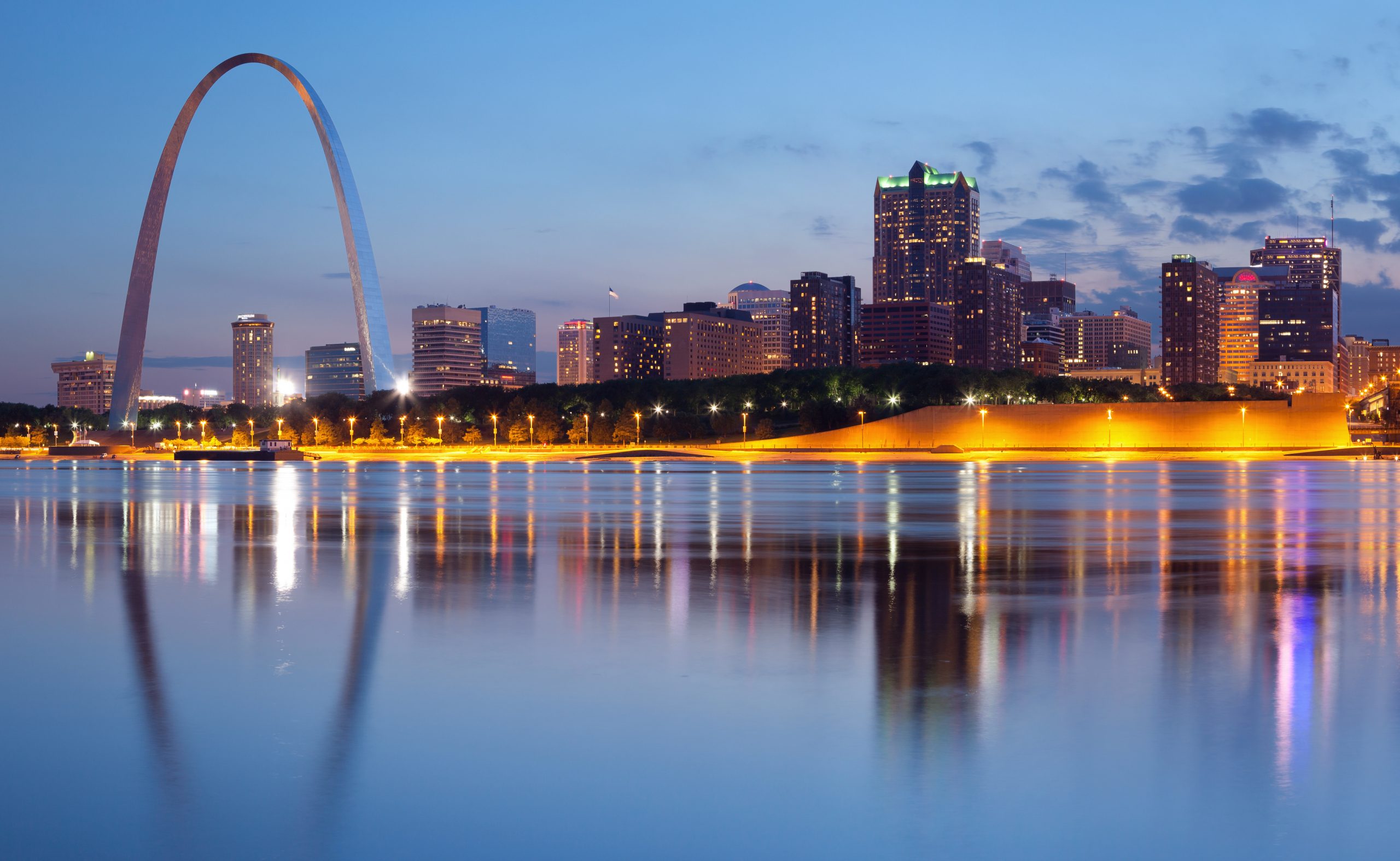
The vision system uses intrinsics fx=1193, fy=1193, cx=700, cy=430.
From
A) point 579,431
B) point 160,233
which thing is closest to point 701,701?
point 160,233

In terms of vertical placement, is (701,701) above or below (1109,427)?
below

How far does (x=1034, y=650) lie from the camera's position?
10.8 metres

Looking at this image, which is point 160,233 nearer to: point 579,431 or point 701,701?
point 579,431

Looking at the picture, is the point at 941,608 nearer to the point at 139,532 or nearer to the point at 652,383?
the point at 139,532

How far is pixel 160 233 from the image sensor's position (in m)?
96.4

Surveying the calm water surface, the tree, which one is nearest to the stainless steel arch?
the tree

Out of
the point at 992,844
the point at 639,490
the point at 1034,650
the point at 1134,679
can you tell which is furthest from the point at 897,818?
the point at 639,490

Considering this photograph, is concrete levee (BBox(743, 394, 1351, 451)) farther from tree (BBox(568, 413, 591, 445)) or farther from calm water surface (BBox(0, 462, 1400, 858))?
calm water surface (BBox(0, 462, 1400, 858))

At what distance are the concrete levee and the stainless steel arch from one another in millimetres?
42785

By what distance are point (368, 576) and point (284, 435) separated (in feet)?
483

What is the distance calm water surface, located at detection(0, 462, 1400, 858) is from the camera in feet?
20.3

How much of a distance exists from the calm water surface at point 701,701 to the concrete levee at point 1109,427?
3939 inches

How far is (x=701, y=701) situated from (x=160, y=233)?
99353 mm

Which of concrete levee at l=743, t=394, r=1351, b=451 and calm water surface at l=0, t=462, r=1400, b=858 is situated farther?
concrete levee at l=743, t=394, r=1351, b=451
